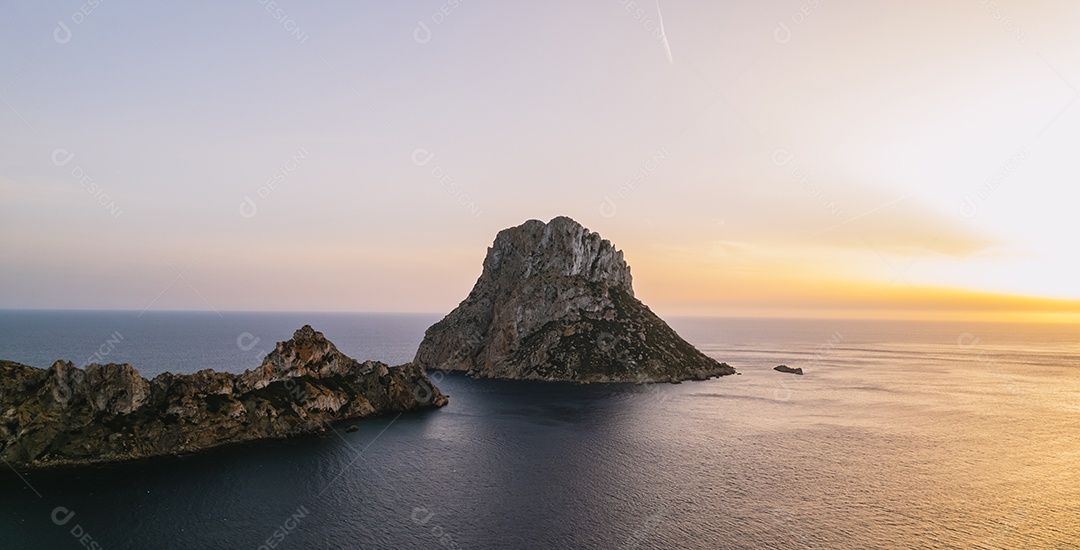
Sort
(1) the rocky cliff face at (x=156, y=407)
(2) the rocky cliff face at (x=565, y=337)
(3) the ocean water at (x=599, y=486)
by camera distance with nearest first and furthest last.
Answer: (3) the ocean water at (x=599, y=486) → (1) the rocky cliff face at (x=156, y=407) → (2) the rocky cliff face at (x=565, y=337)

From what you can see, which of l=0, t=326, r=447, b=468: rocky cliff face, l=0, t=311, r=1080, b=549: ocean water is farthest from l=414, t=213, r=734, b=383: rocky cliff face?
l=0, t=326, r=447, b=468: rocky cliff face

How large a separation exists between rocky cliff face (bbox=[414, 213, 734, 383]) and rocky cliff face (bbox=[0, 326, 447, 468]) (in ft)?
235

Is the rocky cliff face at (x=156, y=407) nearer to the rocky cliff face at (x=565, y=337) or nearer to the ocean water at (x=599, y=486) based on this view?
the ocean water at (x=599, y=486)

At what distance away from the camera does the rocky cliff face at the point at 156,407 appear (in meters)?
75.4

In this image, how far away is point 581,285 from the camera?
193 m

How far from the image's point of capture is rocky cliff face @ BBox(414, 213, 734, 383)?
6722 inches

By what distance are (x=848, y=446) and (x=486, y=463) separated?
218 feet

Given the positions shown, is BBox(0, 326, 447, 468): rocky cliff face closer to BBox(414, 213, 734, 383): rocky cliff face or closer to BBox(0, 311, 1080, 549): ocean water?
BBox(0, 311, 1080, 549): ocean water

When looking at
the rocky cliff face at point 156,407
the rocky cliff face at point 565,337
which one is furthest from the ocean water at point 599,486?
the rocky cliff face at point 565,337

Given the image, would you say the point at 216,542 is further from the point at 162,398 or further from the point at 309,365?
the point at 309,365

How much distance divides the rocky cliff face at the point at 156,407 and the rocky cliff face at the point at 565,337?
235 feet

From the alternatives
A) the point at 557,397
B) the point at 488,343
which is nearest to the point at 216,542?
the point at 557,397

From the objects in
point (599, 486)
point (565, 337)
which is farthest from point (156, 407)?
point (565, 337)

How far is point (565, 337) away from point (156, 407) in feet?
393
